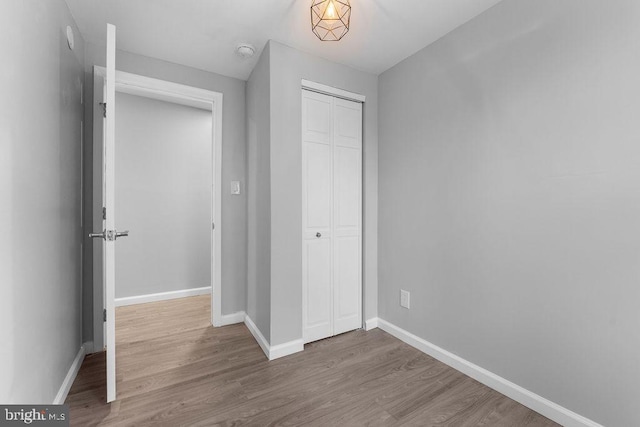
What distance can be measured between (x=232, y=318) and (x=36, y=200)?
1.86 m

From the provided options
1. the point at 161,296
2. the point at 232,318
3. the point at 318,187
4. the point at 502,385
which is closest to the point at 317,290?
the point at 318,187

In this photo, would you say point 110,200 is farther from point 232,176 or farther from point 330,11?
point 330,11

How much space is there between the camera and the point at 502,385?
1.75 m

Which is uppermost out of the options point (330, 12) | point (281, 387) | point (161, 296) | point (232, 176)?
point (330, 12)

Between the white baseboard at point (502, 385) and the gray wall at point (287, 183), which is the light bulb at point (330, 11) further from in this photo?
the white baseboard at point (502, 385)

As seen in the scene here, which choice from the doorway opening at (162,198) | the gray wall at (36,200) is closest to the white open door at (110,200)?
the gray wall at (36,200)

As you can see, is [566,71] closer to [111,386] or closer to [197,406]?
[197,406]

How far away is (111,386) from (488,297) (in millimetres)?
2290

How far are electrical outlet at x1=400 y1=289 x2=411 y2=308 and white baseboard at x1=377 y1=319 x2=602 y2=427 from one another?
223mm

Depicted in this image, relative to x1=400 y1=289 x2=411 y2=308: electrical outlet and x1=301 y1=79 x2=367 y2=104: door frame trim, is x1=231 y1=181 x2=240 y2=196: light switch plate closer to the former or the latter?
x1=301 y1=79 x2=367 y2=104: door frame trim

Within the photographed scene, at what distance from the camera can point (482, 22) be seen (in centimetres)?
185

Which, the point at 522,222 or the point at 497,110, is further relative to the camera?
the point at 497,110

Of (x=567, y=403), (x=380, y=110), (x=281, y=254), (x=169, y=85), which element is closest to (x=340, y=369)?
(x=281, y=254)

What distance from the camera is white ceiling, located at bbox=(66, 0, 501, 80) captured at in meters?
1.80
